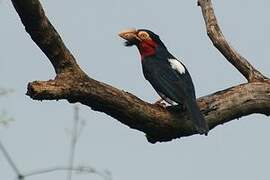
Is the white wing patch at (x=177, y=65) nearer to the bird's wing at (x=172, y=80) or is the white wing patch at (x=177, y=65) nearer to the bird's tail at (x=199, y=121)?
the bird's wing at (x=172, y=80)

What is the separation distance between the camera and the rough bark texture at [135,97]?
4.42 m

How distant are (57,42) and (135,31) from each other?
2.30m

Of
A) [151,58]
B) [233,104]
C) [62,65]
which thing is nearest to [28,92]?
[62,65]

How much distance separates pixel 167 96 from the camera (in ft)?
19.6

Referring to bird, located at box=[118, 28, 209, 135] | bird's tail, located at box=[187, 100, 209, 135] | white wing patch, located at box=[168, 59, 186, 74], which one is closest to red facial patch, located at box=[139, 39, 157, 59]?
bird, located at box=[118, 28, 209, 135]

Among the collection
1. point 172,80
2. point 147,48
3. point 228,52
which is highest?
point 147,48

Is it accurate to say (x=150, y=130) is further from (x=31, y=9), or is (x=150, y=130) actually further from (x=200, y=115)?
(x=31, y=9)

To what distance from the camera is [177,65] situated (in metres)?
6.49

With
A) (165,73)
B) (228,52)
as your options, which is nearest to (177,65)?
(165,73)

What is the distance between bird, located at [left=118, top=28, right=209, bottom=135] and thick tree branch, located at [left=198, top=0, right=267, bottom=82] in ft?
1.25

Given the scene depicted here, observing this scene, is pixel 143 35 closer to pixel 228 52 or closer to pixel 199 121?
pixel 228 52

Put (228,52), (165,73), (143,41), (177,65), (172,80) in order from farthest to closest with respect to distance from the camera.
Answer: (143,41) → (177,65) → (165,73) → (172,80) → (228,52)

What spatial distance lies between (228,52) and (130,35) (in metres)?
1.08

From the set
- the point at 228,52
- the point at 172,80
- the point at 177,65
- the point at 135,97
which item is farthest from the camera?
the point at 177,65
